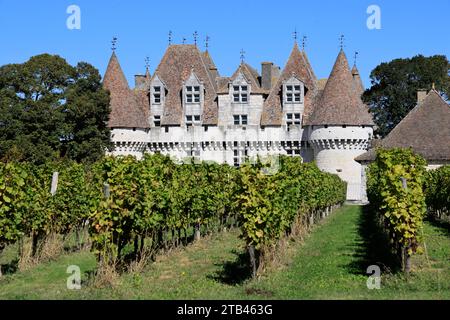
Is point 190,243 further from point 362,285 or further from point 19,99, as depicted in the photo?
point 19,99

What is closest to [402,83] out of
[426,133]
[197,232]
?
Result: [426,133]

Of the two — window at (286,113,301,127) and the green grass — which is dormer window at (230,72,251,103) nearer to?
window at (286,113,301,127)

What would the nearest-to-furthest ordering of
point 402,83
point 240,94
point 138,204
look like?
point 138,204
point 240,94
point 402,83

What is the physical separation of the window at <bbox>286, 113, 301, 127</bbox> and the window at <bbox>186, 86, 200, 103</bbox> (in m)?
6.30

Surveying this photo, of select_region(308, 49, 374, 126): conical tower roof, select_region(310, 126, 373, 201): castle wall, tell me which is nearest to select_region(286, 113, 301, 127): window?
select_region(308, 49, 374, 126): conical tower roof

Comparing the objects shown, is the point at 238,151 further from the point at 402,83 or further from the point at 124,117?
the point at 402,83

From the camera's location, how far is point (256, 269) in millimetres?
12312

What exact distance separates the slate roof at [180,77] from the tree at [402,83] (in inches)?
554

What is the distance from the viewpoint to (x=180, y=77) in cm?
4678

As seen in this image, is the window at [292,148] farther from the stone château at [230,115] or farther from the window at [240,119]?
the window at [240,119]

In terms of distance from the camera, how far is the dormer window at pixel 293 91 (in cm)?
4466

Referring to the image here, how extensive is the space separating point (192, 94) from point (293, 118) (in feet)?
23.4
